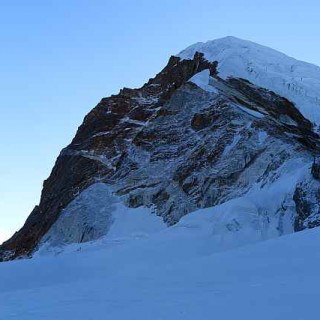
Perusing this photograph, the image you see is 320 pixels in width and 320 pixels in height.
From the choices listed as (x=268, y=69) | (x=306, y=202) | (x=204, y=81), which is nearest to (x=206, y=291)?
(x=306, y=202)

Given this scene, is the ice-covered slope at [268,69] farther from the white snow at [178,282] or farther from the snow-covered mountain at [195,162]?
the white snow at [178,282]

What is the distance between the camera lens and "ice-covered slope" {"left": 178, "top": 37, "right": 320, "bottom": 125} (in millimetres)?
42281

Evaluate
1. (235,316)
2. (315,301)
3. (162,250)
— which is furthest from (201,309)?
(162,250)

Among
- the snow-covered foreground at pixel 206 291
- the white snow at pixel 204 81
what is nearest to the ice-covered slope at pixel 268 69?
the white snow at pixel 204 81

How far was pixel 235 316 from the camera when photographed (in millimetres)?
7715

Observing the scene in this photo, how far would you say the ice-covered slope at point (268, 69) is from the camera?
42.3 meters

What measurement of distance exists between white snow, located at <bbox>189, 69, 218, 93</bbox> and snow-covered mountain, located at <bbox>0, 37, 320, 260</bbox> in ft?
0.25

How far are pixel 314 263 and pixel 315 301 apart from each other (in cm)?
Result: 237

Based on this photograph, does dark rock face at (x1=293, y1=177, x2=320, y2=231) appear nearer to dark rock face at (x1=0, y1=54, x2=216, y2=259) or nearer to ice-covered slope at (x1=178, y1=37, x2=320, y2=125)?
ice-covered slope at (x1=178, y1=37, x2=320, y2=125)

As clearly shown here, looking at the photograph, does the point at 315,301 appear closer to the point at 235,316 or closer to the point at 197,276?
the point at 235,316

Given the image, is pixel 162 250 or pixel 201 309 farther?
pixel 162 250

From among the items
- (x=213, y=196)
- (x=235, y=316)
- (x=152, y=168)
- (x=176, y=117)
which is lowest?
(x=235, y=316)

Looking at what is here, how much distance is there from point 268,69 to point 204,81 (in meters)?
9.69

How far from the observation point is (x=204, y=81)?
132 ft
